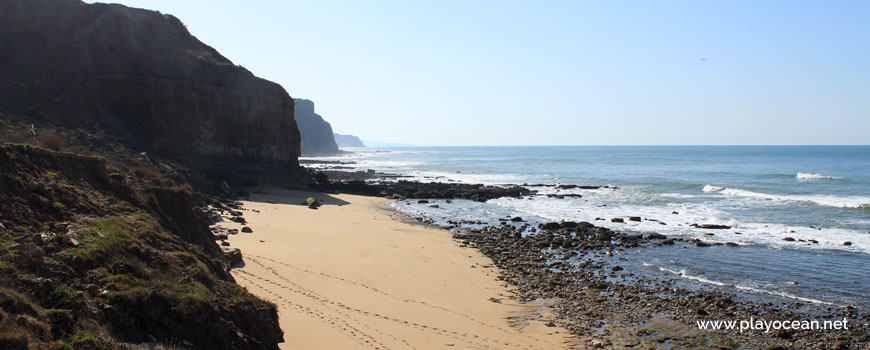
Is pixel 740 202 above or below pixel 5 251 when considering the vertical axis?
below

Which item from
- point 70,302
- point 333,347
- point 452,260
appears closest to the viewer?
point 70,302

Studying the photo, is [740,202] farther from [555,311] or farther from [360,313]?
[360,313]

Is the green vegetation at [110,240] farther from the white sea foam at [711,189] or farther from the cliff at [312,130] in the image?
the cliff at [312,130]

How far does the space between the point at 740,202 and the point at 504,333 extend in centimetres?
3339

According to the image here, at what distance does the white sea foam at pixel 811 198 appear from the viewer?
34.8m

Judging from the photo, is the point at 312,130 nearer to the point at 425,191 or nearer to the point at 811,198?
the point at 425,191

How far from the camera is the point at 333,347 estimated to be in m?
9.16

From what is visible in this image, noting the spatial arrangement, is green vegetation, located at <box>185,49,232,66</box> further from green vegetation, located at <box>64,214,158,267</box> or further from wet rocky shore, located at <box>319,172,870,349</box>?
green vegetation, located at <box>64,214,158,267</box>

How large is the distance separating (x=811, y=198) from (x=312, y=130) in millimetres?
141840

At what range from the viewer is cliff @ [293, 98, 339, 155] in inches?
6103

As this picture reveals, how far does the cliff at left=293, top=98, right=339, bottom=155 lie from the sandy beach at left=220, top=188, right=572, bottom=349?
442ft

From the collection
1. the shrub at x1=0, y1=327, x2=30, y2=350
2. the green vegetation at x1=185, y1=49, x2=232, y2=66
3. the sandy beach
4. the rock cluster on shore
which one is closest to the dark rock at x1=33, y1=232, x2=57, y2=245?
the shrub at x1=0, y1=327, x2=30, y2=350

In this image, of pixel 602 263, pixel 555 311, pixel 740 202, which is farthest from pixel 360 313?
pixel 740 202

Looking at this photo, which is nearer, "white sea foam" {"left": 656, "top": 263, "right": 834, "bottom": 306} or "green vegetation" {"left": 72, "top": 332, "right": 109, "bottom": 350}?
"green vegetation" {"left": 72, "top": 332, "right": 109, "bottom": 350}
